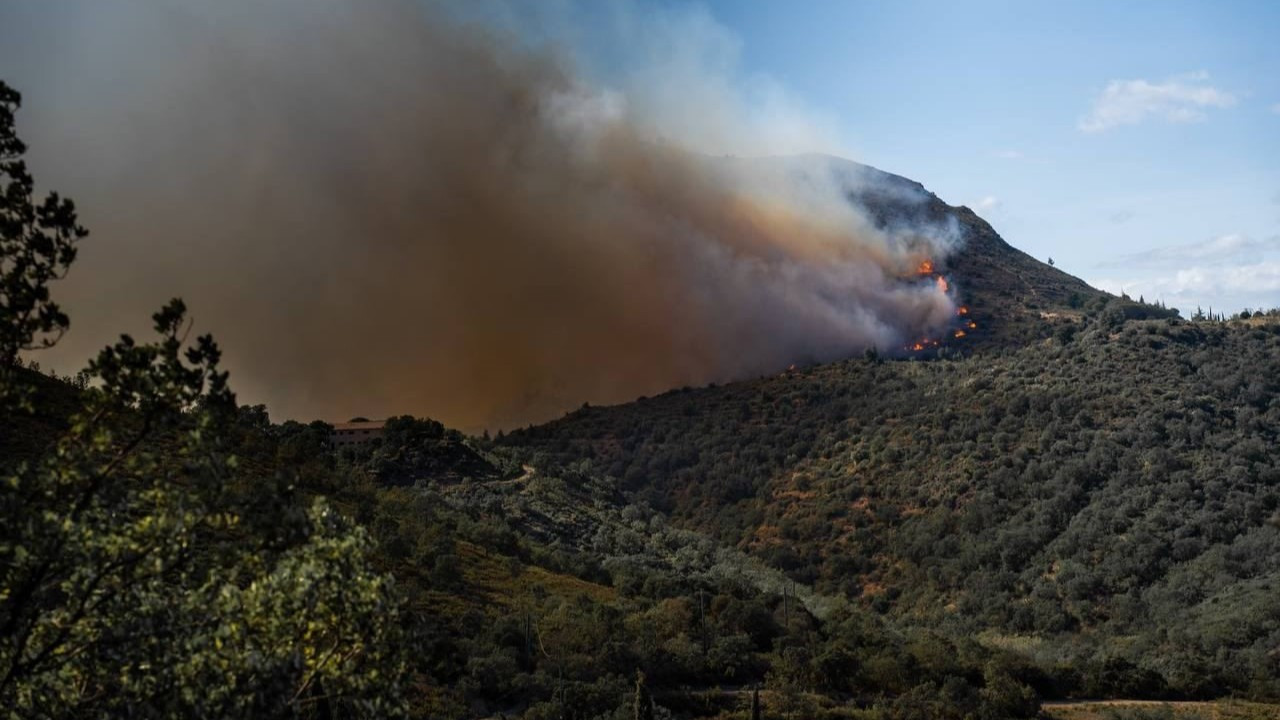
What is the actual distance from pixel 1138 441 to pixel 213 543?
357 ft

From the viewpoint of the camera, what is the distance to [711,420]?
152 meters

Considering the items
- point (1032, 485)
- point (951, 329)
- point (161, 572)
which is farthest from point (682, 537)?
point (161, 572)

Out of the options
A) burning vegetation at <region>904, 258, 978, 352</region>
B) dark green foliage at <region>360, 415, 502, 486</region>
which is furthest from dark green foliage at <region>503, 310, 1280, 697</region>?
dark green foliage at <region>360, 415, 502, 486</region>

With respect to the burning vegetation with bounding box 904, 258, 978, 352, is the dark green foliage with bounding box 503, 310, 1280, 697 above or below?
below

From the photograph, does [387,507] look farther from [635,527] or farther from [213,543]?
[213,543]

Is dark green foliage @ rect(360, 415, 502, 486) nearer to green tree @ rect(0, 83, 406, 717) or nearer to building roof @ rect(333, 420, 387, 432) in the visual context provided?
building roof @ rect(333, 420, 387, 432)

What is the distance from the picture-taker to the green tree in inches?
574

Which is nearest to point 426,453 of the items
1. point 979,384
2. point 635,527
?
point 635,527

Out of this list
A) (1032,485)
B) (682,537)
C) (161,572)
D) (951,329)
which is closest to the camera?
(161,572)

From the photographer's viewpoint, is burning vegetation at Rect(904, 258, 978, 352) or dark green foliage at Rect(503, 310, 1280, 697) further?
burning vegetation at Rect(904, 258, 978, 352)

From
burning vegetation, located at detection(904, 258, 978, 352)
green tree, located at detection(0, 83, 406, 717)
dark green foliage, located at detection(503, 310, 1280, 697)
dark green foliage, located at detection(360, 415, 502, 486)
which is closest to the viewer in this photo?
green tree, located at detection(0, 83, 406, 717)

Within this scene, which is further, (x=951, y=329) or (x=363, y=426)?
(x=951, y=329)

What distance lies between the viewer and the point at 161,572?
14.8 m

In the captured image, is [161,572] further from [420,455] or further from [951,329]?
[951,329]
